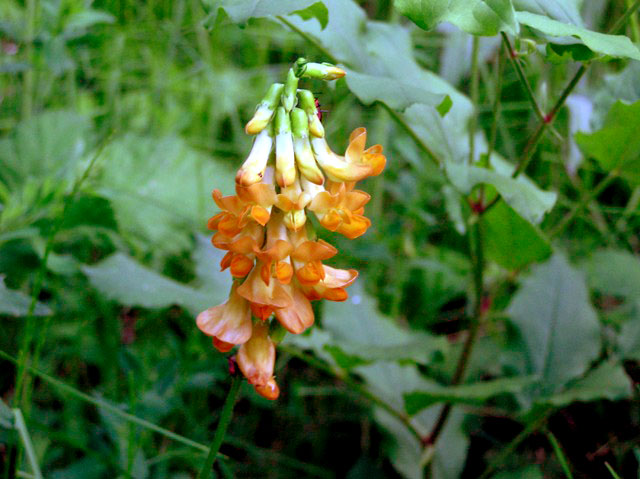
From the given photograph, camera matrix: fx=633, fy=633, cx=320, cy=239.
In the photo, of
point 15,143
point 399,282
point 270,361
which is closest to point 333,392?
point 399,282

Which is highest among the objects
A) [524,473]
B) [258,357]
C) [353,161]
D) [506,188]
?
[353,161]

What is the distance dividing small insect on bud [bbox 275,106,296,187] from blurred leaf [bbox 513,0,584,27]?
19.8 inches

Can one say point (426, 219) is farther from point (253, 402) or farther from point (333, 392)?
point (253, 402)

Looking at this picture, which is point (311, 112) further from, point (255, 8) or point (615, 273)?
point (615, 273)

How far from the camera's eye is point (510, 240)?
Result: 1.53 meters

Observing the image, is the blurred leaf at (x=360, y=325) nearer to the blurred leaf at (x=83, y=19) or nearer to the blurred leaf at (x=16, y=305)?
the blurred leaf at (x=16, y=305)

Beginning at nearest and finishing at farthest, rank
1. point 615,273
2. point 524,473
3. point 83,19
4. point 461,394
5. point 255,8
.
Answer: point 255,8, point 461,394, point 524,473, point 83,19, point 615,273

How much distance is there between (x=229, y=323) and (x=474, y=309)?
836mm

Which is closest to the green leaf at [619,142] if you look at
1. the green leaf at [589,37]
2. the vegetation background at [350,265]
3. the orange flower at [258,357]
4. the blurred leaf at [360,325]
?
the vegetation background at [350,265]

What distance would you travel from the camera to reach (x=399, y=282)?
7.34ft

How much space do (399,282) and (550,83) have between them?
1.16 metres

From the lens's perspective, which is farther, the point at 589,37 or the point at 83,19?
the point at 83,19

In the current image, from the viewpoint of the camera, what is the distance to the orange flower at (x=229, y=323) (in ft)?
2.93

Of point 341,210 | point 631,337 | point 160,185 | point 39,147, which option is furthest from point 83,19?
point 631,337
